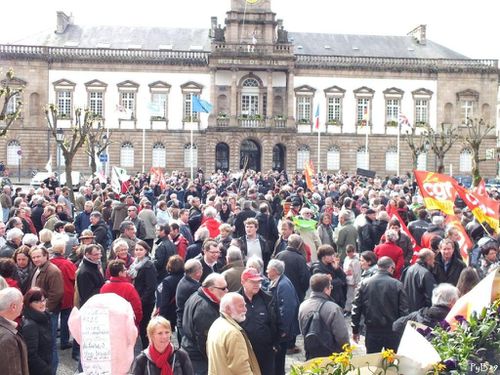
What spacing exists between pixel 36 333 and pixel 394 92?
52428 millimetres

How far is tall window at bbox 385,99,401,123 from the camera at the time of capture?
57.5m

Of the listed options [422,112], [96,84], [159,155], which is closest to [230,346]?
[159,155]

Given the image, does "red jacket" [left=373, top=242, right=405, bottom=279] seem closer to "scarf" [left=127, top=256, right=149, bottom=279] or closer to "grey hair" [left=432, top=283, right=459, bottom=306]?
"scarf" [left=127, top=256, right=149, bottom=279]

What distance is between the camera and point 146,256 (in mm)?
10586

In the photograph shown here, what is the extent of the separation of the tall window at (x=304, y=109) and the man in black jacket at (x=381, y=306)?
4789 centimetres

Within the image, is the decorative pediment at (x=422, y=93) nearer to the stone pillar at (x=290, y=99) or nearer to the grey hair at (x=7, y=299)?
the stone pillar at (x=290, y=99)

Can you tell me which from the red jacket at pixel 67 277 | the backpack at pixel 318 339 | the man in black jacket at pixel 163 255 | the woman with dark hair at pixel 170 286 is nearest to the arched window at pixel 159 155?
the man in black jacket at pixel 163 255

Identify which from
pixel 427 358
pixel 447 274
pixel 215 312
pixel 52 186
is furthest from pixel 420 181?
pixel 52 186

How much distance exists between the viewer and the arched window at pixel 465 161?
59000mm

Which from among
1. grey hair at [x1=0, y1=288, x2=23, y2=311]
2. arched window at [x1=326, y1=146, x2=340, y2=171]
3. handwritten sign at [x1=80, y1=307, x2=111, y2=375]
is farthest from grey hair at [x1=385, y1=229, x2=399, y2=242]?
arched window at [x1=326, y1=146, x2=340, y2=171]

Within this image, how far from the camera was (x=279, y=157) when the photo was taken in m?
56.4

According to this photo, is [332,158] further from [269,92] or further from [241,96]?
[241,96]

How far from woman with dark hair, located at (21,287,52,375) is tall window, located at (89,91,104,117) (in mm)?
49365

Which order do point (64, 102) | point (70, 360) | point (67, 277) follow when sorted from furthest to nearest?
point (64, 102) < point (70, 360) < point (67, 277)
